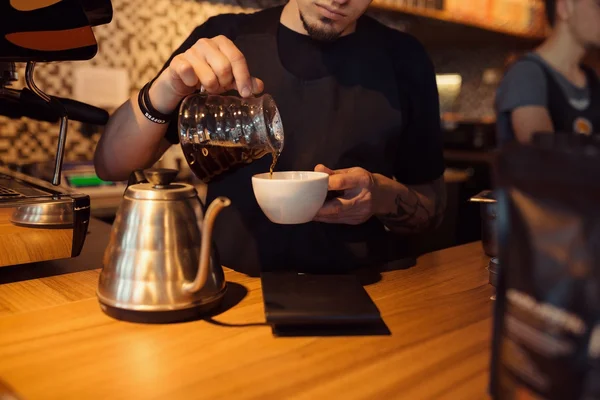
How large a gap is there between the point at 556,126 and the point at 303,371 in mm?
336

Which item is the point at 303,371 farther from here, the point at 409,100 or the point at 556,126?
the point at 409,100

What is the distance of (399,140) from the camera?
1.35 m

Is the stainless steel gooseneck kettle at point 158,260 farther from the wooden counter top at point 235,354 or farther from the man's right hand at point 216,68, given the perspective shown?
the man's right hand at point 216,68

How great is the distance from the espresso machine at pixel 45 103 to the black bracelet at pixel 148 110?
0.24ft

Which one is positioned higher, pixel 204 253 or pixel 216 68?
pixel 216 68

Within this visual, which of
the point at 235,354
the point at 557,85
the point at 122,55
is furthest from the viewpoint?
the point at 122,55

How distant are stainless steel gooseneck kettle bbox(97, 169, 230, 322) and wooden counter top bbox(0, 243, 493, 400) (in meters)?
0.02

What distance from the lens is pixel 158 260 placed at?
687 millimetres

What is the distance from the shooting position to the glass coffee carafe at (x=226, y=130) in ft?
2.82

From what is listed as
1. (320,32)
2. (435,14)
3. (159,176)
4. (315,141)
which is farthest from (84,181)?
(435,14)

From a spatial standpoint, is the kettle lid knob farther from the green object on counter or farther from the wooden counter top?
the green object on counter

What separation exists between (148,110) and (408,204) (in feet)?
1.88

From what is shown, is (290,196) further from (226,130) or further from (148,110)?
(148,110)

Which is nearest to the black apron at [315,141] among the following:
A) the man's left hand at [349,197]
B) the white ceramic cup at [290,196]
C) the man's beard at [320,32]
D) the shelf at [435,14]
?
the man's beard at [320,32]
